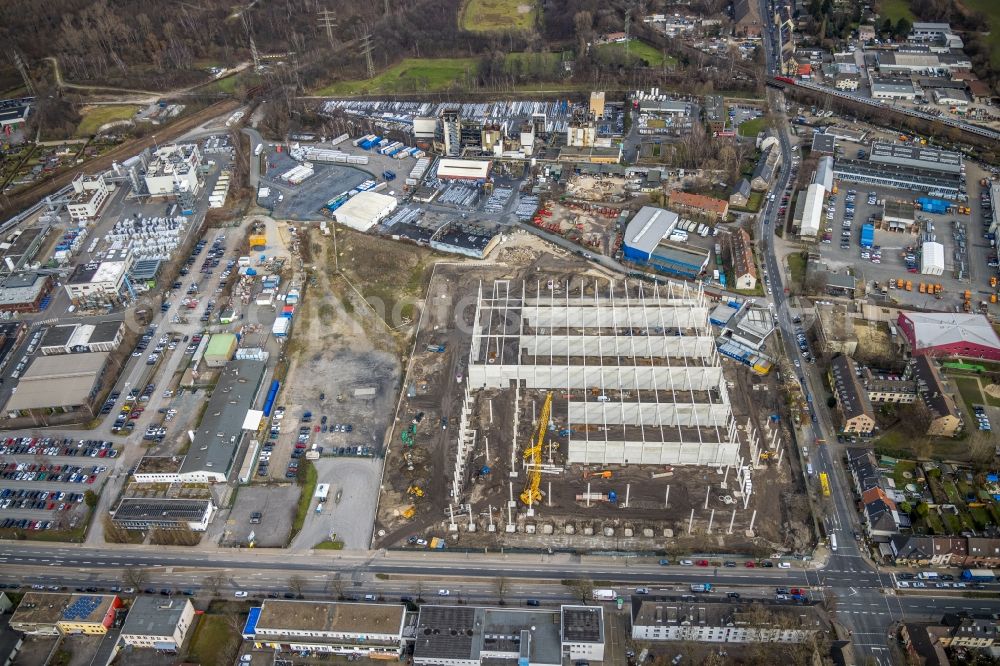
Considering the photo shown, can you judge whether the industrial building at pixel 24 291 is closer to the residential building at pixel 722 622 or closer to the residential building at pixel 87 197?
the residential building at pixel 87 197

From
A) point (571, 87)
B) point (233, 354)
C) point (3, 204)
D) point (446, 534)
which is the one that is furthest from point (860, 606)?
point (3, 204)

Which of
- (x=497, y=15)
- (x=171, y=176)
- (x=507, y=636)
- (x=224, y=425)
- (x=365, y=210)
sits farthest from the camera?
(x=497, y=15)

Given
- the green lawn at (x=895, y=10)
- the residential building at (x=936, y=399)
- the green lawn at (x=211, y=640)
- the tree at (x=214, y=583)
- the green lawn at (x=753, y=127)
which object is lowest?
the green lawn at (x=211, y=640)

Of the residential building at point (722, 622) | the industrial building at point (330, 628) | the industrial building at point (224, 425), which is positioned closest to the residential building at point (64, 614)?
the industrial building at point (330, 628)

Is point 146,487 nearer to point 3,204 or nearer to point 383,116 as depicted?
point 3,204

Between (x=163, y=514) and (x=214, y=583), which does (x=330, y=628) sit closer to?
(x=214, y=583)

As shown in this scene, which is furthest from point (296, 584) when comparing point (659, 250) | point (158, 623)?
point (659, 250)
